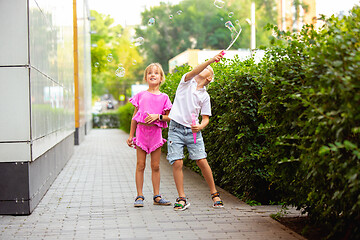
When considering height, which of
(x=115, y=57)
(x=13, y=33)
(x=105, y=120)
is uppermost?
(x=115, y=57)

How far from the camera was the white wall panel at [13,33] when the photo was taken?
6184mm

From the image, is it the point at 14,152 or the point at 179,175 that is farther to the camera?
the point at 179,175

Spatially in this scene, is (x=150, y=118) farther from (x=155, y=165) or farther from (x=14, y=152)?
(x=14, y=152)

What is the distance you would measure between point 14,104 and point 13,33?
87 centimetres

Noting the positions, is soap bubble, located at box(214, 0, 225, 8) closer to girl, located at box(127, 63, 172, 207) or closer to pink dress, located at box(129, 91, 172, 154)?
girl, located at box(127, 63, 172, 207)

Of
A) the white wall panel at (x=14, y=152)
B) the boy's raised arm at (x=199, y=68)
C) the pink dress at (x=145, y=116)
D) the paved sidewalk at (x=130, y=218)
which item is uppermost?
the boy's raised arm at (x=199, y=68)

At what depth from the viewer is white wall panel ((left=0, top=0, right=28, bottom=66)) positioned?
20.3 ft

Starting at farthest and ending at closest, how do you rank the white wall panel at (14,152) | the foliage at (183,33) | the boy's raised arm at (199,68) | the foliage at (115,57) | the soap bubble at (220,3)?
the foliage at (183,33) → the foliage at (115,57) → the soap bubble at (220,3) → the white wall panel at (14,152) → the boy's raised arm at (199,68)

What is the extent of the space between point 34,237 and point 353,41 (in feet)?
11.6

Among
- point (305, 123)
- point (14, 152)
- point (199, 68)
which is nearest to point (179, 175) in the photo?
point (199, 68)

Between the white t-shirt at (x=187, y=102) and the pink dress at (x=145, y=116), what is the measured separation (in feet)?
0.98

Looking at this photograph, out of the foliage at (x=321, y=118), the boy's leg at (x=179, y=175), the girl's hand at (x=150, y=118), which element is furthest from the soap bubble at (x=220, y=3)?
the foliage at (x=321, y=118)

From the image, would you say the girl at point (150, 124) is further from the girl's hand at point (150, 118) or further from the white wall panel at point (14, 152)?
the white wall panel at point (14, 152)

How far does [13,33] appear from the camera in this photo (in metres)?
6.20
